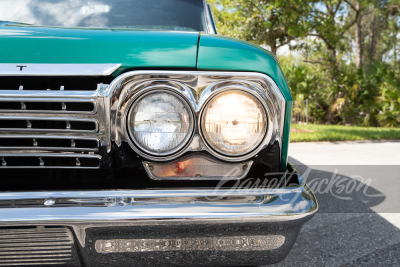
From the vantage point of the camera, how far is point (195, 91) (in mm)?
1168

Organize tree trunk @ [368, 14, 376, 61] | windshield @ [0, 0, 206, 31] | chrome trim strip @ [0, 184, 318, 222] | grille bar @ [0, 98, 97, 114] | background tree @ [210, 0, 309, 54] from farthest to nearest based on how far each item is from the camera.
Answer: tree trunk @ [368, 14, 376, 61] → background tree @ [210, 0, 309, 54] → windshield @ [0, 0, 206, 31] → grille bar @ [0, 98, 97, 114] → chrome trim strip @ [0, 184, 318, 222]

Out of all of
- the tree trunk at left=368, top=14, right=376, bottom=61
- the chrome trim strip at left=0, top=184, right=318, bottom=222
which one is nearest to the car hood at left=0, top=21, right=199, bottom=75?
the chrome trim strip at left=0, top=184, right=318, bottom=222

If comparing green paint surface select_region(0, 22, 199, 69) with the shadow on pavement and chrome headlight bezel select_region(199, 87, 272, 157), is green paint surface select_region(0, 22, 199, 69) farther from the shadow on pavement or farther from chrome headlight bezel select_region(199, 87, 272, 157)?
the shadow on pavement

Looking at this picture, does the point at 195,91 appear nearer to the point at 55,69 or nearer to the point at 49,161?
the point at 55,69

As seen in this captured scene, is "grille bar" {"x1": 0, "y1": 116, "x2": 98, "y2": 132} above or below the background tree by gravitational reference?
below

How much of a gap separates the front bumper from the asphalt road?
3.63 feet

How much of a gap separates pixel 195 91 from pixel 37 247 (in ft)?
2.42

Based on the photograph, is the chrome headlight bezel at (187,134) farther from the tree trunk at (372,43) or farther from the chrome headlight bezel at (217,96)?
the tree trunk at (372,43)

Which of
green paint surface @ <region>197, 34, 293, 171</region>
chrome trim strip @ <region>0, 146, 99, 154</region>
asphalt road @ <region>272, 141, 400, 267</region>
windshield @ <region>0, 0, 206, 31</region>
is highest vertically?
windshield @ <region>0, 0, 206, 31</region>

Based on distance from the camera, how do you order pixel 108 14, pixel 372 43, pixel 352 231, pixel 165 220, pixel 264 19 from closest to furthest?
pixel 165 220
pixel 108 14
pixel 352 231
pixel 264 19
pixel 372 43

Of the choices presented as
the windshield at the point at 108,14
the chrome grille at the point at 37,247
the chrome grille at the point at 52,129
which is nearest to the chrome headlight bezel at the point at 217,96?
the chrome grille at the point at 52,129

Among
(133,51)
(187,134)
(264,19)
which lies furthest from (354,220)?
(264,19)

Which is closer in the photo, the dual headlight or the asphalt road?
the dual headlight

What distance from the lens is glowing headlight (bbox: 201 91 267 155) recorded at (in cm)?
118
